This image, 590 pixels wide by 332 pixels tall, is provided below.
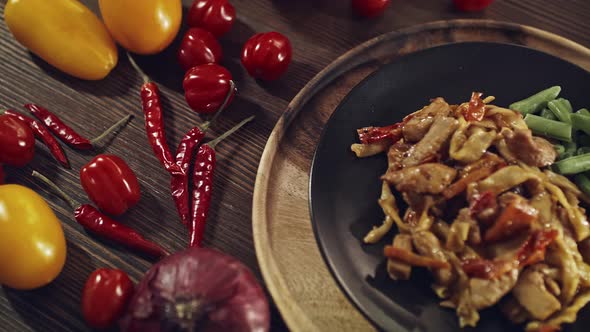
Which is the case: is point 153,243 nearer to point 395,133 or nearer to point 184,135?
point 184,135

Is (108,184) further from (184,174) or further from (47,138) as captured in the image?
(47,138)

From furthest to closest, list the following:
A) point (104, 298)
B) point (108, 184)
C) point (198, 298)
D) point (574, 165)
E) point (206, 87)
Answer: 1. point (206, 87)
2. point (108, 184)
3. point (574, 165)
4. point (104, 298)
5. point (198, 298)

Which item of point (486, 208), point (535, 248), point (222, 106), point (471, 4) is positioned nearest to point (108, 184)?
point (222, 106)

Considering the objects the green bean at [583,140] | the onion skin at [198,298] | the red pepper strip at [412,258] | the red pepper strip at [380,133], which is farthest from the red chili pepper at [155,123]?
the green bean at [583,140]

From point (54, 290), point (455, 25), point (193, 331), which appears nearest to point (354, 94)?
point (455, 25)

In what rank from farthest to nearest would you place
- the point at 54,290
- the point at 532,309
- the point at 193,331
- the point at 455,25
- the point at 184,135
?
the point at 455,25
the point at 184,135
the point at 54,290
the point at 532,309
the point at 193,331

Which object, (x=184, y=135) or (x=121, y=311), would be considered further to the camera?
(x=184, y=135)

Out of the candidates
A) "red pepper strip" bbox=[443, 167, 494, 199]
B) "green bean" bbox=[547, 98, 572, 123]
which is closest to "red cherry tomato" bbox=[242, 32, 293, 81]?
"red pepper strip" bbox=[443, 167, 494, 199]
